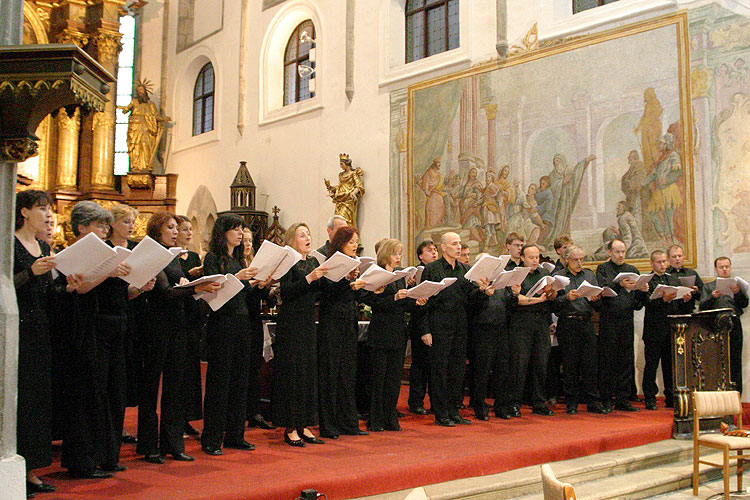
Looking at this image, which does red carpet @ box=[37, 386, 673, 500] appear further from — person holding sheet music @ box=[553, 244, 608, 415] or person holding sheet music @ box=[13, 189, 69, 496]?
person holding sheet music @ box=[553, 244, 608, 415]

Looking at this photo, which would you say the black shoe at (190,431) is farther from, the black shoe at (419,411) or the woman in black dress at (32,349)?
the black shoe at (419,411)

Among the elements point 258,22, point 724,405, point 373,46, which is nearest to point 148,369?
point 724,405

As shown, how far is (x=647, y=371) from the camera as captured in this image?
7.99m

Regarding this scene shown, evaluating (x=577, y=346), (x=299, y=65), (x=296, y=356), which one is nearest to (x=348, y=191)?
(x=299, y=65)

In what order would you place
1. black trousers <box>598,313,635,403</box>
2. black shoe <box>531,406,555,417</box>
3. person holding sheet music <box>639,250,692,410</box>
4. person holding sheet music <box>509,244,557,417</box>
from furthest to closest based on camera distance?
person holding sheet music <box>639,250,692,410</box>
black trousers <box>598,313,635,403</box>
black shoe <box>531,406,555,417</box>
person holding sheet music <box>509,244,557,417</box>

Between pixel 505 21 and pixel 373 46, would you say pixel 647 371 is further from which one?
pixel 373 46

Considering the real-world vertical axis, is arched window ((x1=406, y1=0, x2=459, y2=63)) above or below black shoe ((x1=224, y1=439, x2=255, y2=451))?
above

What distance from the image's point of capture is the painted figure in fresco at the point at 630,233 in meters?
9.34

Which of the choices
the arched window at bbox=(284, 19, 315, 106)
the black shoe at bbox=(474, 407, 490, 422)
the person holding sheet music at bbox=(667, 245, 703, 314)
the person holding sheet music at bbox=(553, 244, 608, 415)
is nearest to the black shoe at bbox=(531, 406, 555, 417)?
the person holding sheet music at bbox=(553, 244, 608, 415)

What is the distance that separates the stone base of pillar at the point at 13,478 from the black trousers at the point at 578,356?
17.2ft

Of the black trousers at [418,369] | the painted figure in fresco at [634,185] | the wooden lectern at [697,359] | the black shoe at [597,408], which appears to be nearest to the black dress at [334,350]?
the black trousers at [418,369]

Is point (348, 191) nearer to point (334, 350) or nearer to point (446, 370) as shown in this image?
point (446, 370)

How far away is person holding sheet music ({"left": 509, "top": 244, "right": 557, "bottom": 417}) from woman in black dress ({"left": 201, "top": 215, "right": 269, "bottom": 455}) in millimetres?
2923

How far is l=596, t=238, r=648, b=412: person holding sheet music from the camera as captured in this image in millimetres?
7656
